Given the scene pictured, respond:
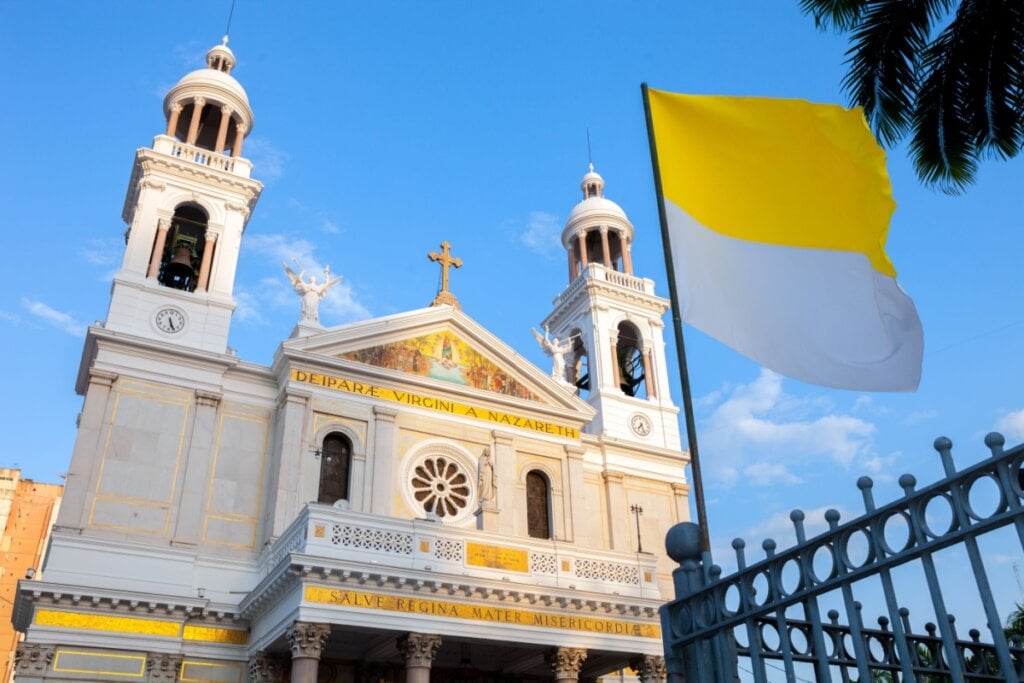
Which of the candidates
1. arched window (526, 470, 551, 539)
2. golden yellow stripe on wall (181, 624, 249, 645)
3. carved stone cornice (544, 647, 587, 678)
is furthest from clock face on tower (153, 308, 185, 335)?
carved stone cornice (544, 647, 587, 678)

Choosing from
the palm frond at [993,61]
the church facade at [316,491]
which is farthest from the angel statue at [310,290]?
the palm frond at [993,61]

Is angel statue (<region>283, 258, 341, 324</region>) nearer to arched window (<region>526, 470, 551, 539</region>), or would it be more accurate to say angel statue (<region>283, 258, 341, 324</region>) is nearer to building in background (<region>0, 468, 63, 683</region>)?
arched window (<region>526, 470, 551, 539</region>)

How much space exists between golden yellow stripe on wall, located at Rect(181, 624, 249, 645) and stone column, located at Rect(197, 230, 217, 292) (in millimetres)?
8471

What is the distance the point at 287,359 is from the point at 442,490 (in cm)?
508

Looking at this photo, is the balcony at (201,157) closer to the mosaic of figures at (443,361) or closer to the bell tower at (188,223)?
the bell tower at (188,223)

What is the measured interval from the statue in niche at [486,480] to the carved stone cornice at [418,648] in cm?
549

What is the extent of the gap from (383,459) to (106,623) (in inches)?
273

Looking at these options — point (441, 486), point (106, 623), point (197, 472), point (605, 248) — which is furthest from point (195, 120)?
point (605, 248)

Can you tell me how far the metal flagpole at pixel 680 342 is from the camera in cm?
575

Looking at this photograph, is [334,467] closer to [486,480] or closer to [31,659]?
[486,480]

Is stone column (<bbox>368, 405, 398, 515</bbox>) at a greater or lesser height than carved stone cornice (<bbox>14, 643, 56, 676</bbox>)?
greater

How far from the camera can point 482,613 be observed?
1823 cm

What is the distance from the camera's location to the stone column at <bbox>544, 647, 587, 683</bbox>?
18656 millimetres

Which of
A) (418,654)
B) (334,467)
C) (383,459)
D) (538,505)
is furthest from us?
(538,505)
